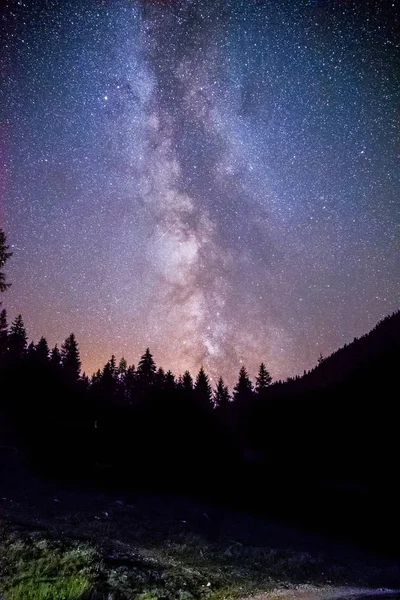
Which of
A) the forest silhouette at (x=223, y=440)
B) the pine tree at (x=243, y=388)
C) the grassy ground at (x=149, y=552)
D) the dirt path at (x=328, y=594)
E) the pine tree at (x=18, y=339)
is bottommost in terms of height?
the dirt path at (x=328, y=594)

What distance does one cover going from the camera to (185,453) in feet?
112

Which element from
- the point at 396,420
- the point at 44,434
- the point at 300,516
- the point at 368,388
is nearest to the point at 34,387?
the point at 44,434

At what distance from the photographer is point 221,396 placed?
8538cm

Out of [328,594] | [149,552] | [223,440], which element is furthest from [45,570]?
[223,440]

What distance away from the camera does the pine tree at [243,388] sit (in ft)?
263

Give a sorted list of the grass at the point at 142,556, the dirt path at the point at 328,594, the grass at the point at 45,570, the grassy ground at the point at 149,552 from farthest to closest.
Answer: the dirt path at the point at 328,594 < the grassy ground at the point at 149,552 < the grass at the point at 142,556 < the grass at the point at 45,570

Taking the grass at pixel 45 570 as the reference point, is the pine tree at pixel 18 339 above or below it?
above

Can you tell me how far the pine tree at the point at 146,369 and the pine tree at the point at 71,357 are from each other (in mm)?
11197

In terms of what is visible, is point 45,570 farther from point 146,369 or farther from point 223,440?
point 146,369

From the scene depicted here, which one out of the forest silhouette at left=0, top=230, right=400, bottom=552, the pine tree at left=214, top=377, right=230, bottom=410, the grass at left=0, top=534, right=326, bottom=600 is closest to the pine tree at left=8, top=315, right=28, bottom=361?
the forest silhouette at left=0, top=230, right=400, bottom=552

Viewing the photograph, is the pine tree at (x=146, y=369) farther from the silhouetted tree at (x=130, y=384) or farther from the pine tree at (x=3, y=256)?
the pine tree at (x=3, y=256)

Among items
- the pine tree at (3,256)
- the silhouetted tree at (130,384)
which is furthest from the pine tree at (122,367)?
the pine tree at (3,256)

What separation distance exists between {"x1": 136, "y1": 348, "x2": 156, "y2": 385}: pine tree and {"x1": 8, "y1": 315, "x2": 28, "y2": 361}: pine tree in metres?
20.4

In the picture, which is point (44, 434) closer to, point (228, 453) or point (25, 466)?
Result: point (25, 466)
